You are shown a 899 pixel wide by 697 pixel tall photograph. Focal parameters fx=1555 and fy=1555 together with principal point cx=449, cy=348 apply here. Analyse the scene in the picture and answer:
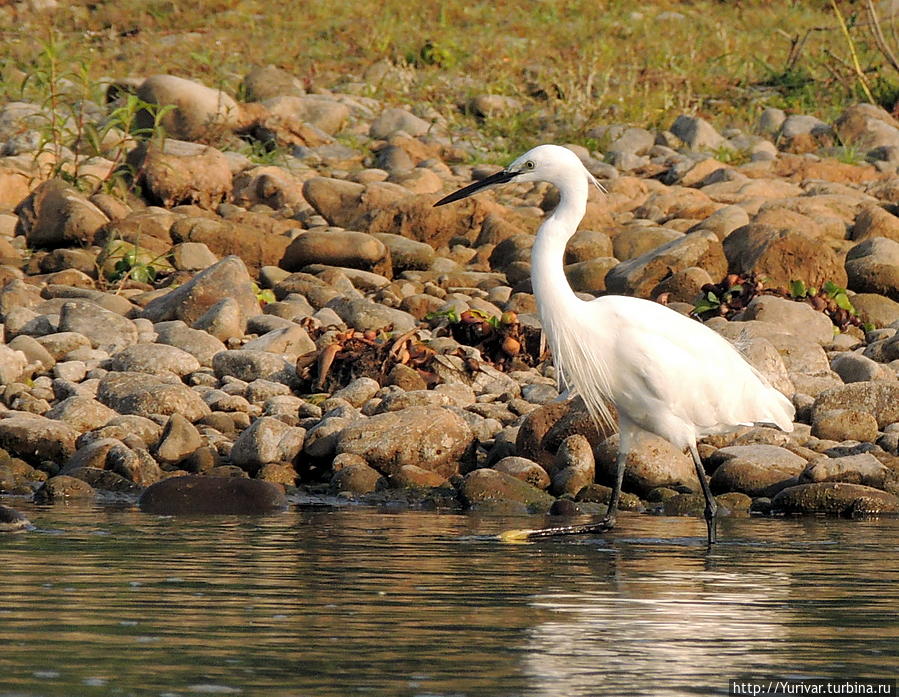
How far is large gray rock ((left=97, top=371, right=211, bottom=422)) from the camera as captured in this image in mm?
10820

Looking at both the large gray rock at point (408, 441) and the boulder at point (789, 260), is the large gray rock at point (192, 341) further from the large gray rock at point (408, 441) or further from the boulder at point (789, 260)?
the boulder at point (789, 260)

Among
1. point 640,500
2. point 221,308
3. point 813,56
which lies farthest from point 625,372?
point 813,56

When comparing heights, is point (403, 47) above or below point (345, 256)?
above

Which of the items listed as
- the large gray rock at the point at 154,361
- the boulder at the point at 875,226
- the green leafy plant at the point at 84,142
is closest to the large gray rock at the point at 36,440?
the large gray rock at the point at 154,361

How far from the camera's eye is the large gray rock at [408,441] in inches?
396

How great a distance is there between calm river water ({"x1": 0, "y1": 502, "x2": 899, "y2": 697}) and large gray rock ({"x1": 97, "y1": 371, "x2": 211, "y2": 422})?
2.07 meters

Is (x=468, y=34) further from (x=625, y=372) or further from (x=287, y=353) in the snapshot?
(x=625, y=372)

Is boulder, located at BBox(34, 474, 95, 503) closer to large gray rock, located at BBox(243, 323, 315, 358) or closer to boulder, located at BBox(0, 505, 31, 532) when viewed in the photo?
boulder, located at BBox(0, 505, 31, 532)

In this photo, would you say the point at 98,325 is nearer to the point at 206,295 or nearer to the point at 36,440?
the point at 206,295

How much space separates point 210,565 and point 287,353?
17.8 feet

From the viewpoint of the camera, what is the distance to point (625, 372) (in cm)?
892

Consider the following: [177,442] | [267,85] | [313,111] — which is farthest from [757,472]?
[267,85]

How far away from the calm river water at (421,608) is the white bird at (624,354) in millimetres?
756

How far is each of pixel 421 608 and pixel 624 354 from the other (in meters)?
3.42
